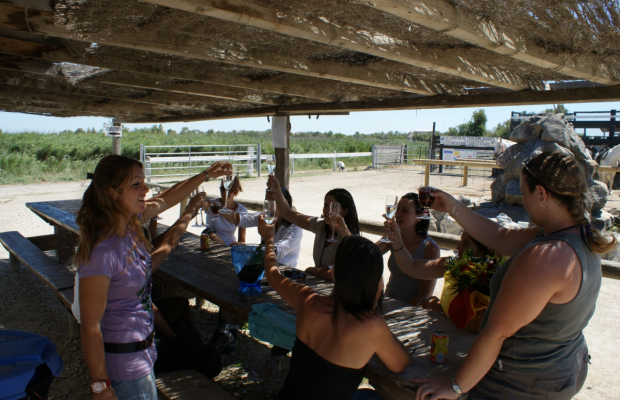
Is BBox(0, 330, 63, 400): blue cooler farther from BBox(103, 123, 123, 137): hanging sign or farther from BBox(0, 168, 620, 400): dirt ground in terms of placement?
BBox(103, 123, 123, 137): hanging sign

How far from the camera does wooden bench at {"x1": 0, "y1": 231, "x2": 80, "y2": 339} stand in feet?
11.3

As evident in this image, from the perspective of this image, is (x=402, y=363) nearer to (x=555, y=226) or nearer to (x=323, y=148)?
(x=555, y=226)

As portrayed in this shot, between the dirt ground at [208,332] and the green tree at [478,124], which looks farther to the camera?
the green tree at [478,124]

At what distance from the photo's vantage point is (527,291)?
5.15 ft

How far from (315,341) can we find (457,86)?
3.47 metres

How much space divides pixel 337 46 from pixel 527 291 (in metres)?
1.94

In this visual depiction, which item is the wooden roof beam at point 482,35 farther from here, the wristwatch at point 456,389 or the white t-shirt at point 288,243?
the white t-shirt at point 288,243

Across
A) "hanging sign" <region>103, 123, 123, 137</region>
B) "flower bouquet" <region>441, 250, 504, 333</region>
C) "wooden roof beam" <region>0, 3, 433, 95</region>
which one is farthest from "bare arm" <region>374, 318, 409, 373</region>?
"hanging sign" <region>103, 123, 123, 137</region>

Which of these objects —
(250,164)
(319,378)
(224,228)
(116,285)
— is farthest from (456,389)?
(250,164)

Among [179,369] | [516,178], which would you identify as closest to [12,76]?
[179,369]

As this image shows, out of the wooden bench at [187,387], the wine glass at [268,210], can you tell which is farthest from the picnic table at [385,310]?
the wine glass at [268,210]

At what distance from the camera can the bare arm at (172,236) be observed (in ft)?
9.15

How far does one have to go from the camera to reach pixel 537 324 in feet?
5.52

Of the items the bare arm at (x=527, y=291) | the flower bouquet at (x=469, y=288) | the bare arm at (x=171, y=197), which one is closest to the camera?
the bare arm at (x=527, y=291)
